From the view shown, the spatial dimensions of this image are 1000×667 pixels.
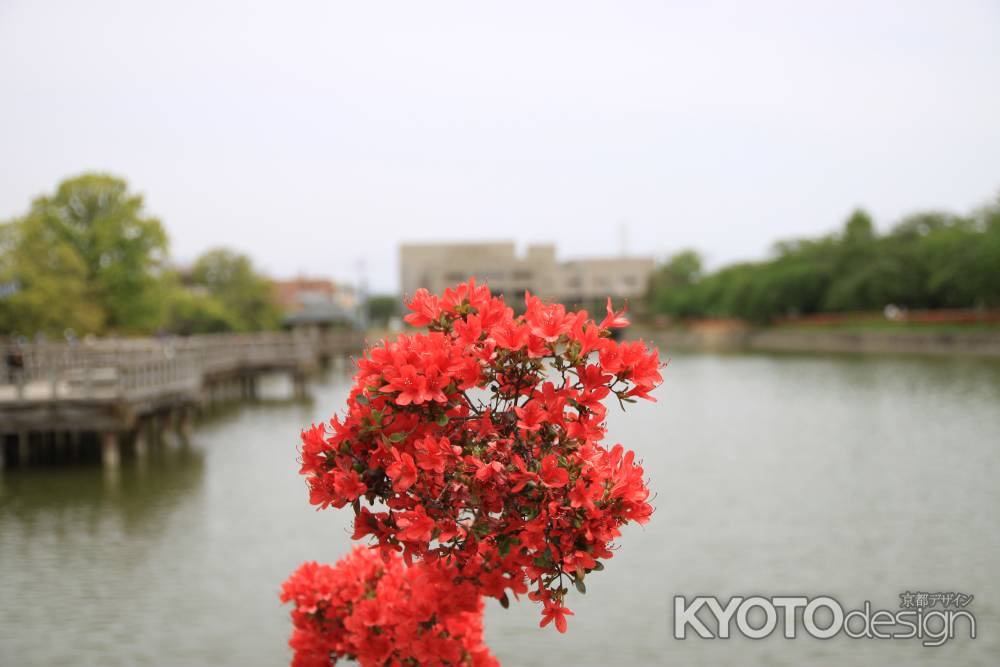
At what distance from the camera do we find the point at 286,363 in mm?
34406

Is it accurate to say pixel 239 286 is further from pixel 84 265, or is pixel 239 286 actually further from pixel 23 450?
pixel 23 450

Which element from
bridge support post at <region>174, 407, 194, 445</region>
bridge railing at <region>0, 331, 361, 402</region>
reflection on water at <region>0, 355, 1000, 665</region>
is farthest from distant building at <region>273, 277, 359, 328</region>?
reflection on water at <region>0, 355, 1000, 665</region>

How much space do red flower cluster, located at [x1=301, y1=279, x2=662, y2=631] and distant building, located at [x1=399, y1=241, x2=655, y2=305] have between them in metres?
70.4

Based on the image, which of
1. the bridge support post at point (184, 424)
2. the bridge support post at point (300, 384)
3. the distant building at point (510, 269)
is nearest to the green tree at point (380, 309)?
the distant building at point (510, 269)

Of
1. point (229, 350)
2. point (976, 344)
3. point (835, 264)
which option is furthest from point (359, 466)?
point (835, 264)

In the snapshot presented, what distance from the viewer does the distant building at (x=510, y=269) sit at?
3155 inches

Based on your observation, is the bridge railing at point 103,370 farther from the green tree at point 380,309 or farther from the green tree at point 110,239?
the green tree at point 380,309

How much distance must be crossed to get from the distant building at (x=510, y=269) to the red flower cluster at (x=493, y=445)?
70370mm

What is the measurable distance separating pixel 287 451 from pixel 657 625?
13.3 metres

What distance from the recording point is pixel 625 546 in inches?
472

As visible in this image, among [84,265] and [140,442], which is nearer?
[140,442]

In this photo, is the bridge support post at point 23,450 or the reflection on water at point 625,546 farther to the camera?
the bridge support post at point 23,450

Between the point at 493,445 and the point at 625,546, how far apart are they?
30.6 feet

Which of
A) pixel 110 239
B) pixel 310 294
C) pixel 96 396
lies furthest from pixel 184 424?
pixel 310 294
